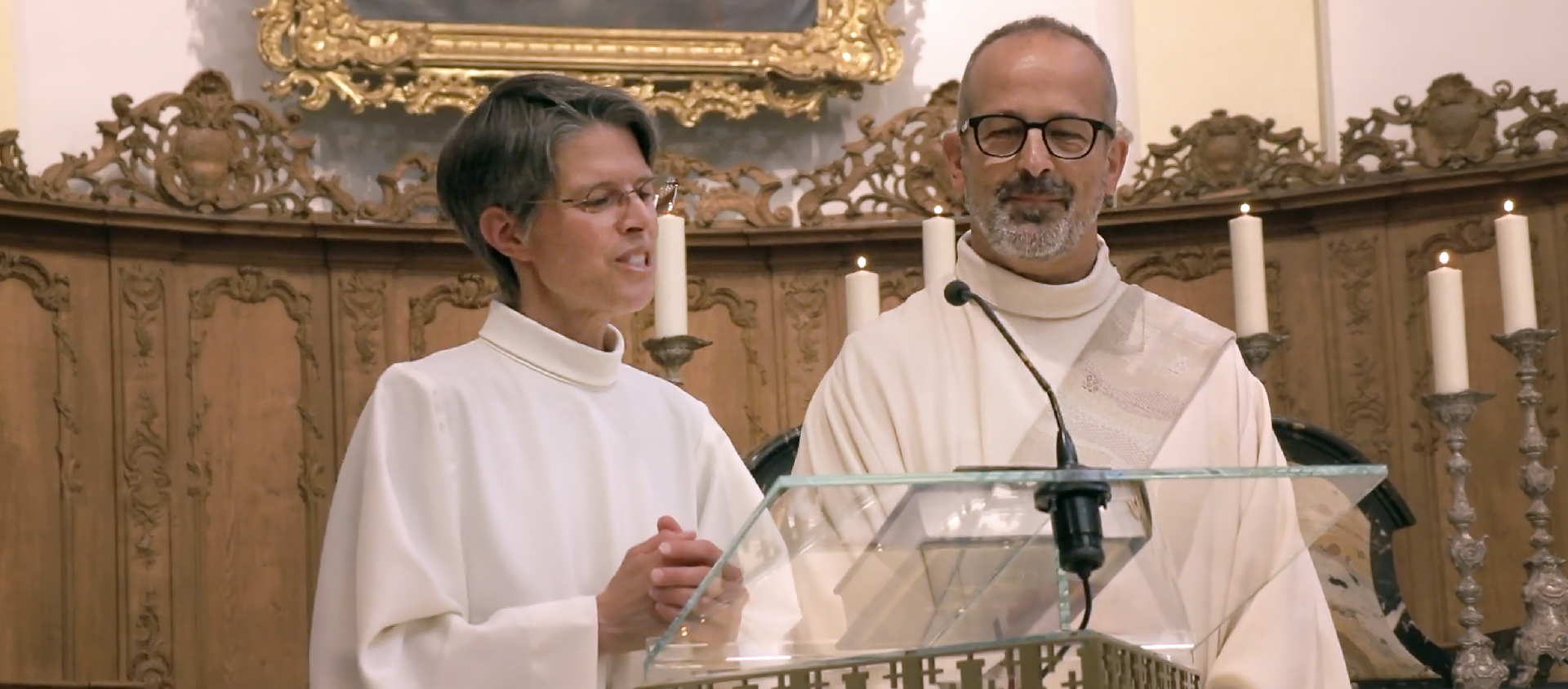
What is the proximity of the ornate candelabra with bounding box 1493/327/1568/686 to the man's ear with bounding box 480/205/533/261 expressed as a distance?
8.76 ft

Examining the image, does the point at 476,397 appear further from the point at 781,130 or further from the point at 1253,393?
the point at 781,130

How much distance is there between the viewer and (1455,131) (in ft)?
19.2

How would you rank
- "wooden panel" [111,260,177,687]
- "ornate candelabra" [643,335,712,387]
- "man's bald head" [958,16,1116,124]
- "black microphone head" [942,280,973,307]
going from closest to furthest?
"black microphone head" [942,280,973,307], "man's bald head" [958,16,1116,124], "ornate candelabra" [643,335,712,387], "wooden panel" [111,260,177,687]

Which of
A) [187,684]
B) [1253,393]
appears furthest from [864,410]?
[187,684]

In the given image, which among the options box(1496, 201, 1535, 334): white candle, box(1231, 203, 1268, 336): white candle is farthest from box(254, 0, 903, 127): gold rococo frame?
box(1496, 201, 1535, 334): white candle

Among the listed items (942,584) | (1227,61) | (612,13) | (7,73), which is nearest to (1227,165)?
(1227,61)

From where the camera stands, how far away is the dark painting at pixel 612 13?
21.1ft

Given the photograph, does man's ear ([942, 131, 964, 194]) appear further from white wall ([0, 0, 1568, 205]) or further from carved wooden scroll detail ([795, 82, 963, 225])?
white wall ([0, 0, 1568, 205])

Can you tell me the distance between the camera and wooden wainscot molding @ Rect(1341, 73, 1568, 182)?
5734 mm

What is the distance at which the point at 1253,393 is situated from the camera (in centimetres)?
291

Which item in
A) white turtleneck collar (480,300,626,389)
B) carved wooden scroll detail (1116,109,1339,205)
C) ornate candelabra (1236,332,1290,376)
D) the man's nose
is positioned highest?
carved wooden scroll detail (1116,109,1339,205)

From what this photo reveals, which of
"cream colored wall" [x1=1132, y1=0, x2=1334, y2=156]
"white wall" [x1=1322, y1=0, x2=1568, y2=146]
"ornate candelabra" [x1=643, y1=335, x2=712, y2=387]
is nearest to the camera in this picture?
"ornate candelabra" [x1=643, y1=335, x2=712, y2=387]

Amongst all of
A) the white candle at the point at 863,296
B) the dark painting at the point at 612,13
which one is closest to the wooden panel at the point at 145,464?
the dark painting at the point at 612,13

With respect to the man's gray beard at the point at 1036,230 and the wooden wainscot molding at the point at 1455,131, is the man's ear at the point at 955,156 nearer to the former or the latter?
the man's gray beard at the point at 1036,230
